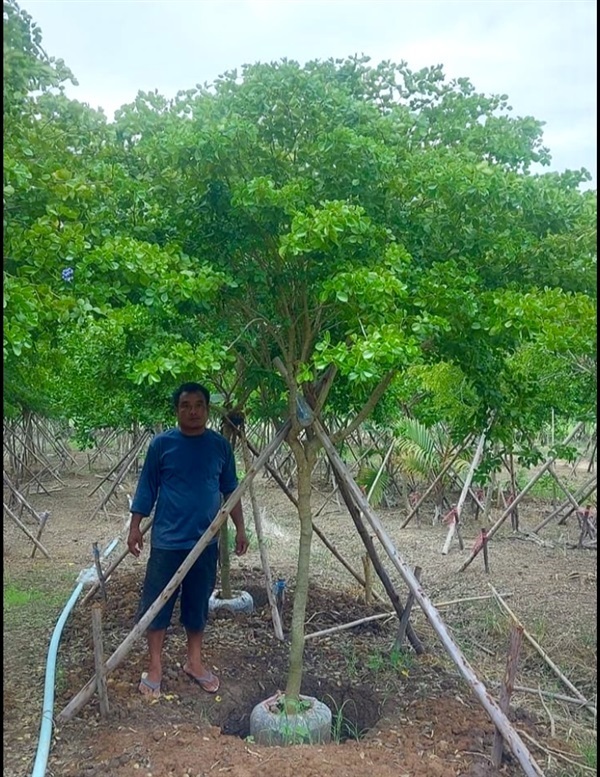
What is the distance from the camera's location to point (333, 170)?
407 centimetres

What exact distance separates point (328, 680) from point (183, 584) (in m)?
1.31

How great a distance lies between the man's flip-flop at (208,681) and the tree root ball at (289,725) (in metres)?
0.53

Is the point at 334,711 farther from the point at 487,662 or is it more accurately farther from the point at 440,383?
the point at 440,383

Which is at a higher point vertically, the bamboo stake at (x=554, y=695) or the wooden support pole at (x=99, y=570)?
the wooden support pole at (x=99, y=570)

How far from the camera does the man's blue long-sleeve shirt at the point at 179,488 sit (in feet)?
15.3

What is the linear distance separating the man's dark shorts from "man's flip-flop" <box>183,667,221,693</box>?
340 mm

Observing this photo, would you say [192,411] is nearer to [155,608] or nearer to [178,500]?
[178,500]

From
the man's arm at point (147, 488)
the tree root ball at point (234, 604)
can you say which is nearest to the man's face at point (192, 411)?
the man's arm at point (147, 488)

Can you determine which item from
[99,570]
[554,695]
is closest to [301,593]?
[554,695]

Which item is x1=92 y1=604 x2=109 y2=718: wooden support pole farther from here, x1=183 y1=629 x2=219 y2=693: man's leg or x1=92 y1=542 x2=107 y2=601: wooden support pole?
x1=92 y1=542 x2=107 y2=601: wooden support pole

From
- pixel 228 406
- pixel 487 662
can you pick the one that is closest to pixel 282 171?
pixel 228 406

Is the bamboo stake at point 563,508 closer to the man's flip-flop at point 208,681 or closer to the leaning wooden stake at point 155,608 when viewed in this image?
the man's flip-flop at point 208,681

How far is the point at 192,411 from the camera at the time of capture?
15.2ft

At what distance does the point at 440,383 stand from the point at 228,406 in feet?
10.2
